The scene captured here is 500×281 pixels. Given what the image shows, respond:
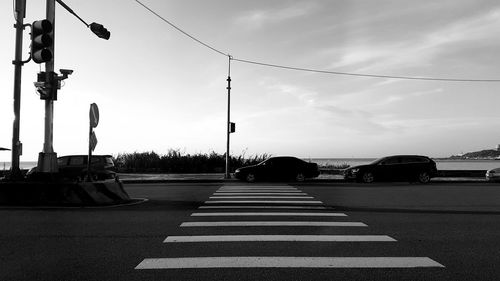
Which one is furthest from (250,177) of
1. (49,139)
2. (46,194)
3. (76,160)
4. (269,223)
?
(269,223)

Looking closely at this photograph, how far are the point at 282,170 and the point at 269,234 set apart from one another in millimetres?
17563

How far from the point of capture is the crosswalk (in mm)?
5789

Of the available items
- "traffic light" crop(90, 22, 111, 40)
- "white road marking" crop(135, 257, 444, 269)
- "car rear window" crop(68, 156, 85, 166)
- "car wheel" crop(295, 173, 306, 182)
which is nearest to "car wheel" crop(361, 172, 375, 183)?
"car wheel" crop(295, 173, 306, 182)

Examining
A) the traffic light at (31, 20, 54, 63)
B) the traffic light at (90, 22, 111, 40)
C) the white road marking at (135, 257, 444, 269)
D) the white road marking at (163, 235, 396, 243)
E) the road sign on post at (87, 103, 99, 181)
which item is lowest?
the white road marking at (135, 257, 444, 269)

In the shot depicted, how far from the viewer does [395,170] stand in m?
25.4

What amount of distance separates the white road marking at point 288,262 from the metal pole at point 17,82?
882 centimetres

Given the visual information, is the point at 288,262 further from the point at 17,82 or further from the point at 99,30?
the point at 17,82

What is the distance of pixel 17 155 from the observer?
42.6 ft

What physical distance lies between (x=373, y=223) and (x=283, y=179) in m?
16.3

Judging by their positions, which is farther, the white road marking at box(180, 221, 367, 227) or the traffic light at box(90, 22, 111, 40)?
the traffic light at box(90, 22, 111, 40)

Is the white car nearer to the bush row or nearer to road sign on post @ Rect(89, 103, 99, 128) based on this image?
the bush row

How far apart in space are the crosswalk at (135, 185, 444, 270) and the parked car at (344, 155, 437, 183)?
449 inches

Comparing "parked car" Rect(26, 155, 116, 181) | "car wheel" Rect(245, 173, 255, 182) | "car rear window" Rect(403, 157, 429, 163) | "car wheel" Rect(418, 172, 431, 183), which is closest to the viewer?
"parked car" Rect(26, 155, 116, 181)

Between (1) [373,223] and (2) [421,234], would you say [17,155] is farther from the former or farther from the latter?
(2) [421,234]
